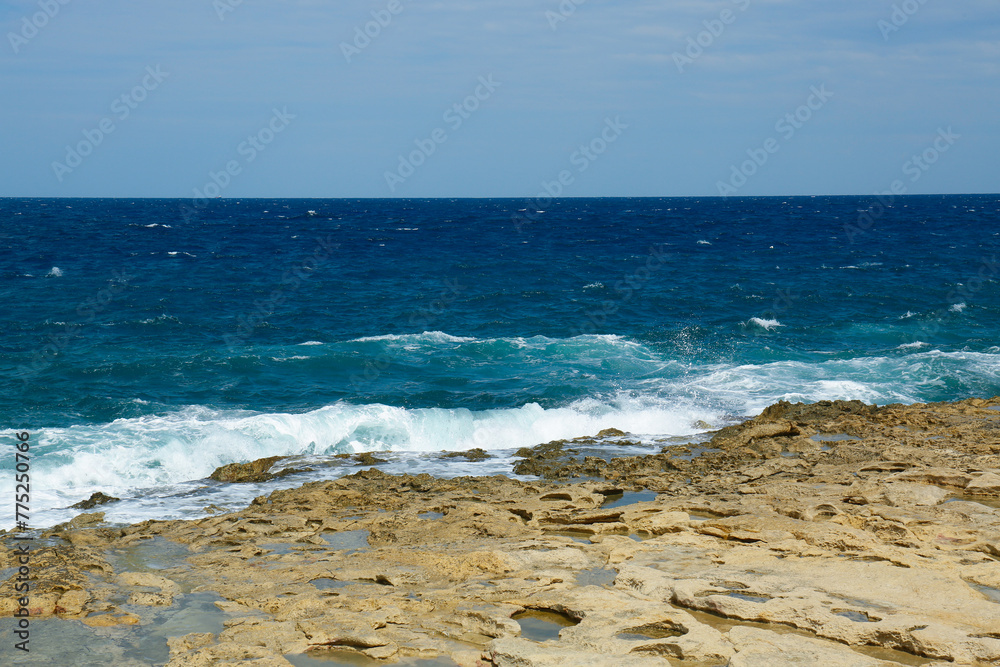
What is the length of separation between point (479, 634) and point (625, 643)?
124 centimetres

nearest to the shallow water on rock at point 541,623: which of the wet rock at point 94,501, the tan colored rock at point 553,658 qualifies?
the tan colored rock at point 553,658

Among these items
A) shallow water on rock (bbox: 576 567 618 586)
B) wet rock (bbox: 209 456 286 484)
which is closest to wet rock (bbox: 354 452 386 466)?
wet rock (bbox: 209 456 286 484)

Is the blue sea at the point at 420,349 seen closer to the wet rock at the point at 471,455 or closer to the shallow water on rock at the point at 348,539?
the wet rock at the point at 471,455

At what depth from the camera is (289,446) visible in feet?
50.1

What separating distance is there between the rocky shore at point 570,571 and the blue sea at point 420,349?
6.38 feet

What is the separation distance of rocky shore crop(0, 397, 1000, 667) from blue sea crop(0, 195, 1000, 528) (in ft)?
6.38

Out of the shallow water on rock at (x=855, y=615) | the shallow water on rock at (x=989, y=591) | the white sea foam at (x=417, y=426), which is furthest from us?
the white sea foam at (x=417, y=426)

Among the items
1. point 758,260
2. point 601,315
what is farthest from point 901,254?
point 601,315

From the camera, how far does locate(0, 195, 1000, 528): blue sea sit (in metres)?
14.8

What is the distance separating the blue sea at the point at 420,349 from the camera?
581 inches

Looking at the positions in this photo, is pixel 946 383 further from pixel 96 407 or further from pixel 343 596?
pixel 96 407

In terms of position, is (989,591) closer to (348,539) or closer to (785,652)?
(785,652)

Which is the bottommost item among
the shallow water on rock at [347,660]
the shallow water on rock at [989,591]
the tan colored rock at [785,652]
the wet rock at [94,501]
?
the wet rock at [94,501]

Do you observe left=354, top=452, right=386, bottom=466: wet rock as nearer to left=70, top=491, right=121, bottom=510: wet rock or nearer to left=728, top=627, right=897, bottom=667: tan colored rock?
left=70, top=491, right=121, bottom=510: wet rock
